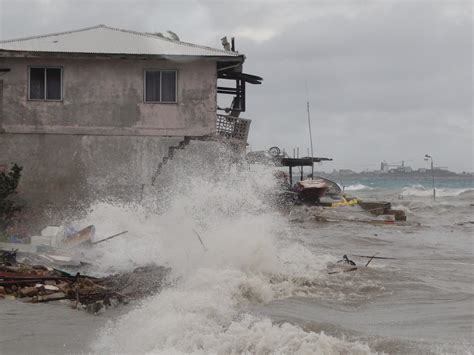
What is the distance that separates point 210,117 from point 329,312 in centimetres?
948

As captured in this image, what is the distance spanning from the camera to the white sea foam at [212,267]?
6.31m

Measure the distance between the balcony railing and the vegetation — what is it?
5.61 meters

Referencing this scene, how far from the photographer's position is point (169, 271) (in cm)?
997

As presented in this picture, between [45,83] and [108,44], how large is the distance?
6.93 feet

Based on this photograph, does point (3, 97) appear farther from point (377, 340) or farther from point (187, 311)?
point (377, 340)

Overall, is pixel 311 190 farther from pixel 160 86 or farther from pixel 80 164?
pixel 80 164

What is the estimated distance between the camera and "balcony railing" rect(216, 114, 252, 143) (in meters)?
17.4

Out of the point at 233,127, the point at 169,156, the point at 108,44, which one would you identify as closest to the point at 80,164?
the point at 169,156

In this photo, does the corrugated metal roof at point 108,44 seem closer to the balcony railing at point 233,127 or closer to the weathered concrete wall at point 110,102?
the weathered concrete wall at point 110,102

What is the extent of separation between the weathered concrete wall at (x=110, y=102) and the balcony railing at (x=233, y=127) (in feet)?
1.77

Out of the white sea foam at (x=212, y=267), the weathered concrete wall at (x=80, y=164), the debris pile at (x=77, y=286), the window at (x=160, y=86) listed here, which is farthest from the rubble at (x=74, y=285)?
the window at (x=160, y=86)

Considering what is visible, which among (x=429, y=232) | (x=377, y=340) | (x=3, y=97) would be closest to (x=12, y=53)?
(x=3, y=97)

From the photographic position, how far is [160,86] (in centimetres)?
1692

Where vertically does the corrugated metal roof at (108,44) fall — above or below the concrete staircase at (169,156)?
above
